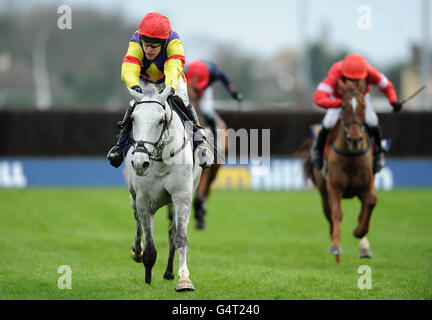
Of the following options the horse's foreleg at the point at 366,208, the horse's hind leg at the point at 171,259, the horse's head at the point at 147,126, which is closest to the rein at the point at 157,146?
the horse's head at the point at 147,126

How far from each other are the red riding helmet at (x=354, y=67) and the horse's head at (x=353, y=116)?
0.18 m

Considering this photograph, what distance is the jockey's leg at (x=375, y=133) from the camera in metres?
9.95

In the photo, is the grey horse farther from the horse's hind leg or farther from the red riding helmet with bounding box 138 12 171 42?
the red riding helmet with bounding box 138 12 171 42

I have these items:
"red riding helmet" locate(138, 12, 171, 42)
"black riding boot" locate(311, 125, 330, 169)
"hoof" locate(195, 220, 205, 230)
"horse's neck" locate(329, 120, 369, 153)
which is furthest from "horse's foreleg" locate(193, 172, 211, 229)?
"red riding helmet" locate(138, 12, 171, 42)

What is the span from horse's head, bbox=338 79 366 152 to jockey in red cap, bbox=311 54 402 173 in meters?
0.19

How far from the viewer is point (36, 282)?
7.93 metres

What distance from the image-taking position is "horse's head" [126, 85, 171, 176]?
21.2 feet

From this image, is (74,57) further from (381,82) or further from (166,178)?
(166,178)

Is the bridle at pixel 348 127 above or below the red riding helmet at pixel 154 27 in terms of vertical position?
below

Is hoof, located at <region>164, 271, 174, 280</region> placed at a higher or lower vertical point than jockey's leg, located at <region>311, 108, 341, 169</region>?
lower

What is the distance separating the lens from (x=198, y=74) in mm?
13297

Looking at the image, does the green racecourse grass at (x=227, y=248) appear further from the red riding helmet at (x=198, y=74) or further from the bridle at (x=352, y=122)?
the red riding helmet at (x=198, y=74)
